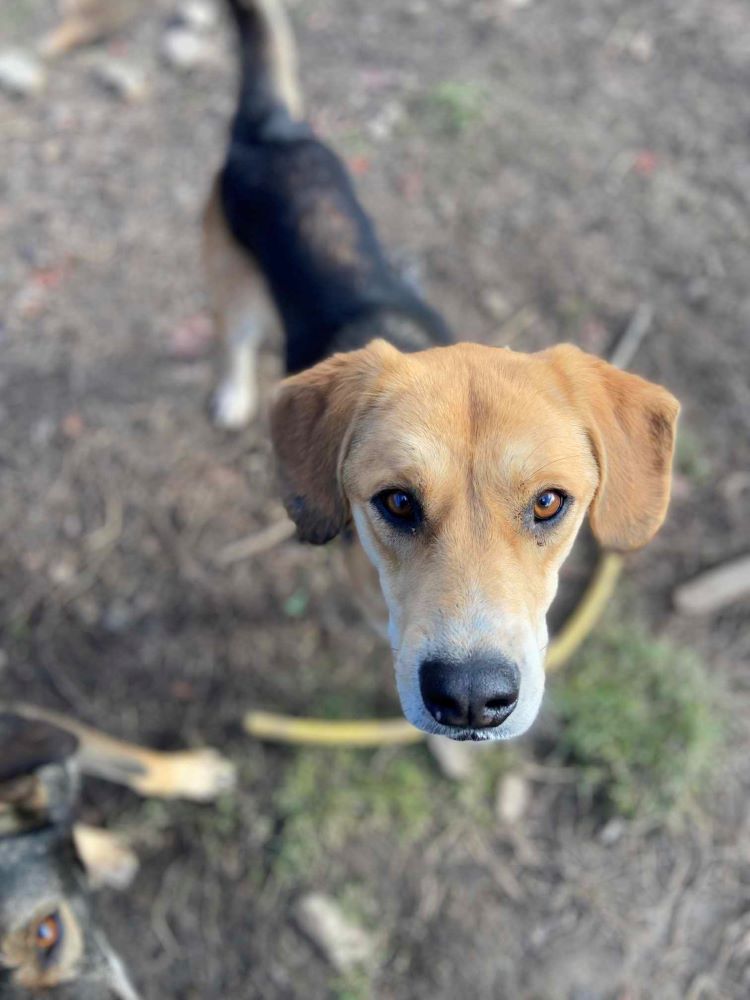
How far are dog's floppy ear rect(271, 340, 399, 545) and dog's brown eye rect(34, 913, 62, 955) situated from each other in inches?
68.8

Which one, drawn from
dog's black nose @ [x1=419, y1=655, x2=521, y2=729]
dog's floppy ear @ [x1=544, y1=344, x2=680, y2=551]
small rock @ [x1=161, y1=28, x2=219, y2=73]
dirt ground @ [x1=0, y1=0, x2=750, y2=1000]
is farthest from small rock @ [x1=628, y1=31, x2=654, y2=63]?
dog's black nose @ [x1=419, y1=655, x2=521, y2=729]

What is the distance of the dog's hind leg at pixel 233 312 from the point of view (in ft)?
15.7

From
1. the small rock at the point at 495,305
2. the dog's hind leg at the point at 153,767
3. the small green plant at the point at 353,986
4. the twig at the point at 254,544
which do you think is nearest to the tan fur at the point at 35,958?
the dog's hind leg at the point at 153,767

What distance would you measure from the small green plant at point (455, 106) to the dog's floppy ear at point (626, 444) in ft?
13.6

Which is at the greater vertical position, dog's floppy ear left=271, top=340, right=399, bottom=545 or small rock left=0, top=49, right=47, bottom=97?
dog's floppy ear left=271, top=340, right=399, bottom=545

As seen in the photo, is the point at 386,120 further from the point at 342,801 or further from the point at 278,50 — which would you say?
the point at 342,801

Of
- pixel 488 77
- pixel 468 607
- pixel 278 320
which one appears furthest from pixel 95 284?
pixel 468 607

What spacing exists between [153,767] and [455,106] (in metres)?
5.32

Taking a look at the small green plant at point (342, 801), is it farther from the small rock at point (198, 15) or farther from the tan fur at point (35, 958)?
the small rock at point (198, 15)

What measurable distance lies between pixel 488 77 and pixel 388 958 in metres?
6.32

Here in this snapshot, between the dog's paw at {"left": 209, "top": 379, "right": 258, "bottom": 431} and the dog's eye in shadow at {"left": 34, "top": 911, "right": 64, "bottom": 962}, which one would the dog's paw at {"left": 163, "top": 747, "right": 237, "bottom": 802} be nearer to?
the dog's eye in shadow at {"left": 34, "top": 911, "right": 64, "bottom": 962}

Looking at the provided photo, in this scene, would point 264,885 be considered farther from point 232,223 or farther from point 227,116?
point 227,116

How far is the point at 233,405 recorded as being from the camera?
5.41 m

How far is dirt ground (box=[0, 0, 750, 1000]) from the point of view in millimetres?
4098
